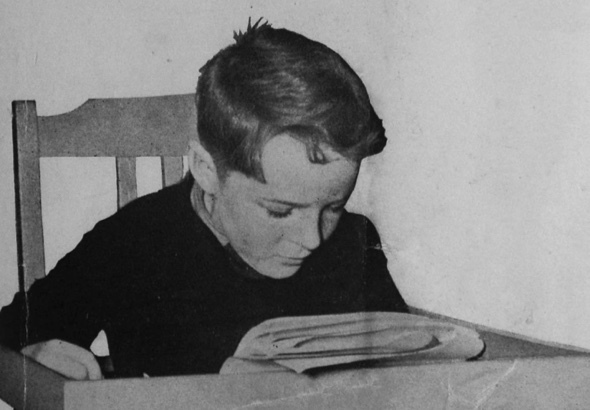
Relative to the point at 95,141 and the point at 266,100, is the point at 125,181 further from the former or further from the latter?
the point at 266,100

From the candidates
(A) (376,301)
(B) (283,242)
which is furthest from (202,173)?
(A) (376,301)

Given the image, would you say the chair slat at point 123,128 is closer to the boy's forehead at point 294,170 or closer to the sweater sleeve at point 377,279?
the boy's forehead at point 294,170

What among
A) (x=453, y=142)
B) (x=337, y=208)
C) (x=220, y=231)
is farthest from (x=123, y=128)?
(x=453, y=142)

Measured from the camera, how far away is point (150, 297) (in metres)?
0.99

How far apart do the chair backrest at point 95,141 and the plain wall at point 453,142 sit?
1cm

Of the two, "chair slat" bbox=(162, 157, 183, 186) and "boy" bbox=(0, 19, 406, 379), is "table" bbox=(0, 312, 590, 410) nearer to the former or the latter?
"boy" bbox=(0, 19, 406, 379)

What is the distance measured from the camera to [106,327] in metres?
0.98

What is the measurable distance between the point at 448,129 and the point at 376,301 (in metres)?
Answer: 0.23

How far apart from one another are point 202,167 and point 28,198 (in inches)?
7.9

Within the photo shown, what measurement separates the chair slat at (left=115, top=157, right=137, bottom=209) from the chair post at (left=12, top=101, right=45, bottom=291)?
91 mm

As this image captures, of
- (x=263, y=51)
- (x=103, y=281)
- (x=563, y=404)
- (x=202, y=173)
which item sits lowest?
(x=563, y=404)

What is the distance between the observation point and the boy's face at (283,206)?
3.22ft

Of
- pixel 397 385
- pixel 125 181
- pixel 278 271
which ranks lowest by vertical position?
pixel 397 385

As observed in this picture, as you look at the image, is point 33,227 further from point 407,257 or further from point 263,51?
point 407,257
